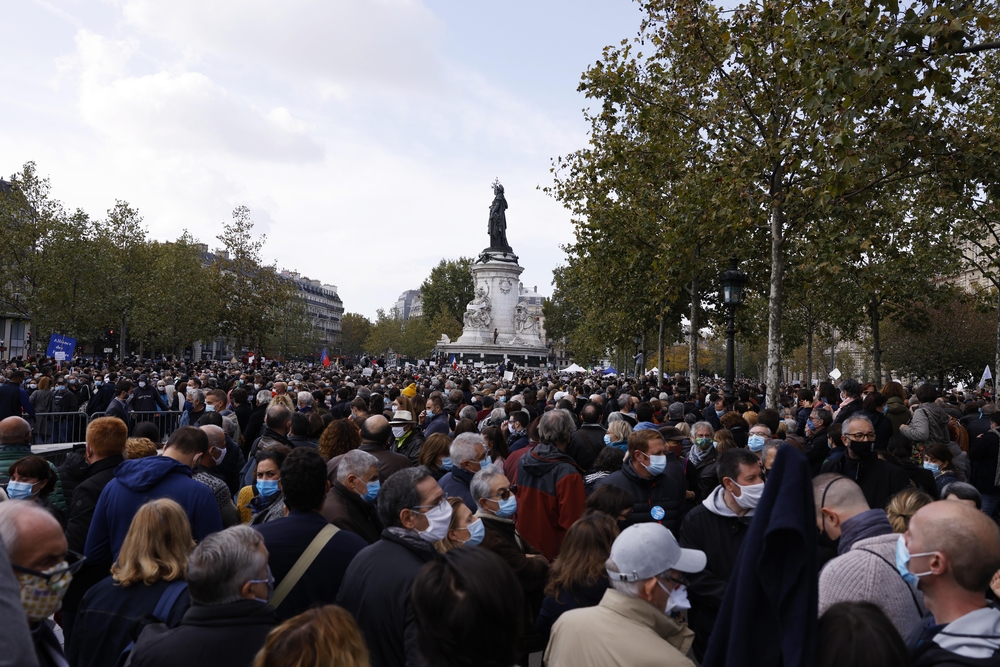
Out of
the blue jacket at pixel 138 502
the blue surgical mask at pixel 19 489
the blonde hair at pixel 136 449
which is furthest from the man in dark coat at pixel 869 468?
the blue surgical mask at pixel 19 489

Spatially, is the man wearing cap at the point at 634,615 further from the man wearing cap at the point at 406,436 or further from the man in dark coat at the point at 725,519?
the man wearing cap at the point at 406,436

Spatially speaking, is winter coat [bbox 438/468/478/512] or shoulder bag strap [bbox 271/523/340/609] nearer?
shoulder bag strap [bbox 271/523/340/609]

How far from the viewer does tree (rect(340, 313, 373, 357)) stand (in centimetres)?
13545

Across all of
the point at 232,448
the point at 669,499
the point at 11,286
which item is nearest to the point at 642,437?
the point at 669,499

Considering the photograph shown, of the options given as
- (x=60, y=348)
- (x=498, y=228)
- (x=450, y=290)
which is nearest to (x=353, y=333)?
(x=450, y=290)

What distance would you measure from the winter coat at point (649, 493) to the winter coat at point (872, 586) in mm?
2693

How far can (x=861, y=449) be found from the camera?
6449mm

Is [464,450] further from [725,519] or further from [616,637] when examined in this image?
[616,637]

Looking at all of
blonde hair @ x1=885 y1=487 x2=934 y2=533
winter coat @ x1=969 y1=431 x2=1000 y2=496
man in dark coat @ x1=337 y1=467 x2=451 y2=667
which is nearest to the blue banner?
winter coat @ x1=969 y1=431 x2=1000 y2=496

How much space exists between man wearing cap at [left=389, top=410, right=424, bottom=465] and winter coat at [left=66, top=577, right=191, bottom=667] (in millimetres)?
4467

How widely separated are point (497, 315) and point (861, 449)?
6842 cm

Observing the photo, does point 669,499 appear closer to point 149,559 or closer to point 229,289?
point 149,559

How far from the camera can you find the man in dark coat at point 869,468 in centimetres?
641

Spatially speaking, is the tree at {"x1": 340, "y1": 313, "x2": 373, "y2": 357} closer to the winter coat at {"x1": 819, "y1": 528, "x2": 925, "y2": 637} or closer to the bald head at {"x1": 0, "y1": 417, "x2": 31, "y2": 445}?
the bald head at {"x1": 0, "y1": 417, "x2": 31, "y2": 445}
